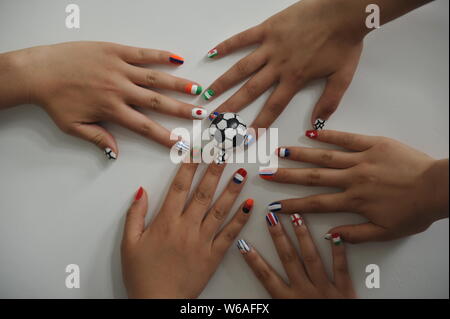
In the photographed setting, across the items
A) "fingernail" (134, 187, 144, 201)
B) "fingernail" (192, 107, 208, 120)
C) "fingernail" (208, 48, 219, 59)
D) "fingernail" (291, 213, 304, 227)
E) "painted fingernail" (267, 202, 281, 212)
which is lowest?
"fingernail" (291, 213, 304, 227)

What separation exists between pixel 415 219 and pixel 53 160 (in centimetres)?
122

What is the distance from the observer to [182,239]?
98 centimetres

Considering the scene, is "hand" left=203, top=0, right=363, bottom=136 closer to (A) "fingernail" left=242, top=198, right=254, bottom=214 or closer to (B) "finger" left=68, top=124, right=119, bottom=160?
(A) "fingernail" left=242, top=198, right=254, bottom=214

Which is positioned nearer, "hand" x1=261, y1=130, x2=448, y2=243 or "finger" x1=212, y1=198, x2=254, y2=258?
"hand" x1=261, y1=130, x2=448, y2=243

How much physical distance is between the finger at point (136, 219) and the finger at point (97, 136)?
169 mm

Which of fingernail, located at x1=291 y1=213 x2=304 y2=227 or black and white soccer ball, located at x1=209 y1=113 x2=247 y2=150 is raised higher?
black and white soccer ball, located at x1=209 y1=113 x2=247 y2=150

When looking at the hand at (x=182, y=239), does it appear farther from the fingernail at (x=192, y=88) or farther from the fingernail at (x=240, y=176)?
the fingernail at (x=192, y=88)

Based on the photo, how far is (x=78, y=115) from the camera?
1017 mm

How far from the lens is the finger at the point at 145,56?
1.02 meters

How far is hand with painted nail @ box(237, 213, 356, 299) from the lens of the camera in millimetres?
972

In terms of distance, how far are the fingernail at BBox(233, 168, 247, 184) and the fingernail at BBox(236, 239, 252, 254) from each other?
20 cm

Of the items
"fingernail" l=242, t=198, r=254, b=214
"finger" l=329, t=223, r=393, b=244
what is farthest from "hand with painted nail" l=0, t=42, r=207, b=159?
"finger" l=329, t=223, r=393, b=244
